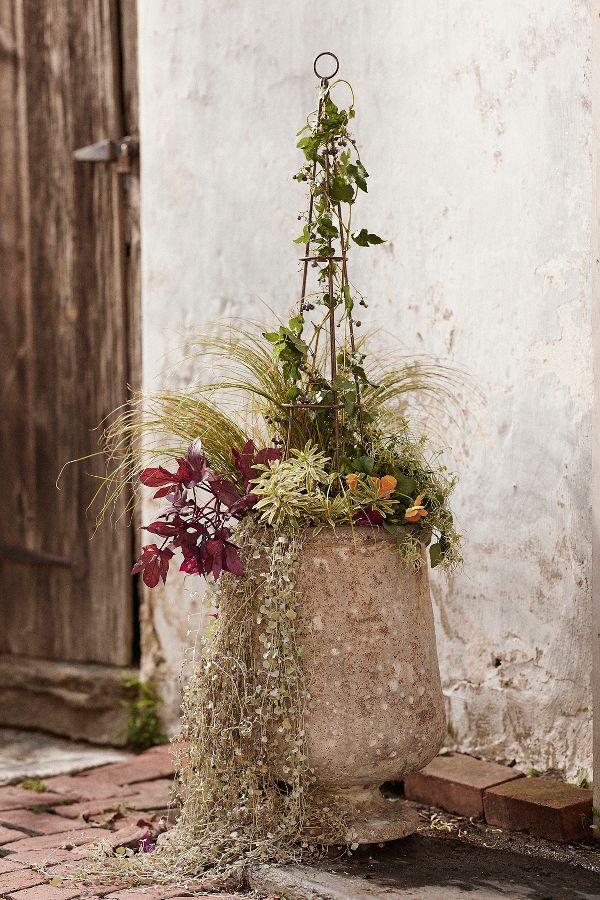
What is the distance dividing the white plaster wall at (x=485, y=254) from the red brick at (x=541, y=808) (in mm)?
116

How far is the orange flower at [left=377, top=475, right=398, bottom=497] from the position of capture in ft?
9.65

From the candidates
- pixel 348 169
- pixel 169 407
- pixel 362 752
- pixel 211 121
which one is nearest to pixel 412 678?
pixel 362 752

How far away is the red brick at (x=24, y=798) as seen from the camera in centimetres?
376

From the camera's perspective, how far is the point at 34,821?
3.59 metres

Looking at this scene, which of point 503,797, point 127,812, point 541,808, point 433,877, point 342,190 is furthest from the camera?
point 127,812

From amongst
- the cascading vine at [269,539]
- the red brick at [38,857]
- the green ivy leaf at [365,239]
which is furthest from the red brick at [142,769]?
the green ivy leaf at [365,239]

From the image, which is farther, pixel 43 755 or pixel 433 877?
pixel 43 755

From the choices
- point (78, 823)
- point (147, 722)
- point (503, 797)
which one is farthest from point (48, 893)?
point (147, 722)

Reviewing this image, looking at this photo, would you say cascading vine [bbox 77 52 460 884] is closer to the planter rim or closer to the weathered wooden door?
the planter rim

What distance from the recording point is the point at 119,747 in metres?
4.59

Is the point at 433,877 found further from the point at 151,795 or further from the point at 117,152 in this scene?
the point at 117,152

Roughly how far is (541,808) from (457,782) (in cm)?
31

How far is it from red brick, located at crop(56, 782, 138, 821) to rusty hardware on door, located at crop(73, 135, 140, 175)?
87.6 inches

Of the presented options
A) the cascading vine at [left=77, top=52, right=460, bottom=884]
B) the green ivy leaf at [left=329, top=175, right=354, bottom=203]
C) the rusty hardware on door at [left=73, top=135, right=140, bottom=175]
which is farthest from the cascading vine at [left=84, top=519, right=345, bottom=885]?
the rusty hardware on door at [left=73, top=135, right=140, bottom=175]
